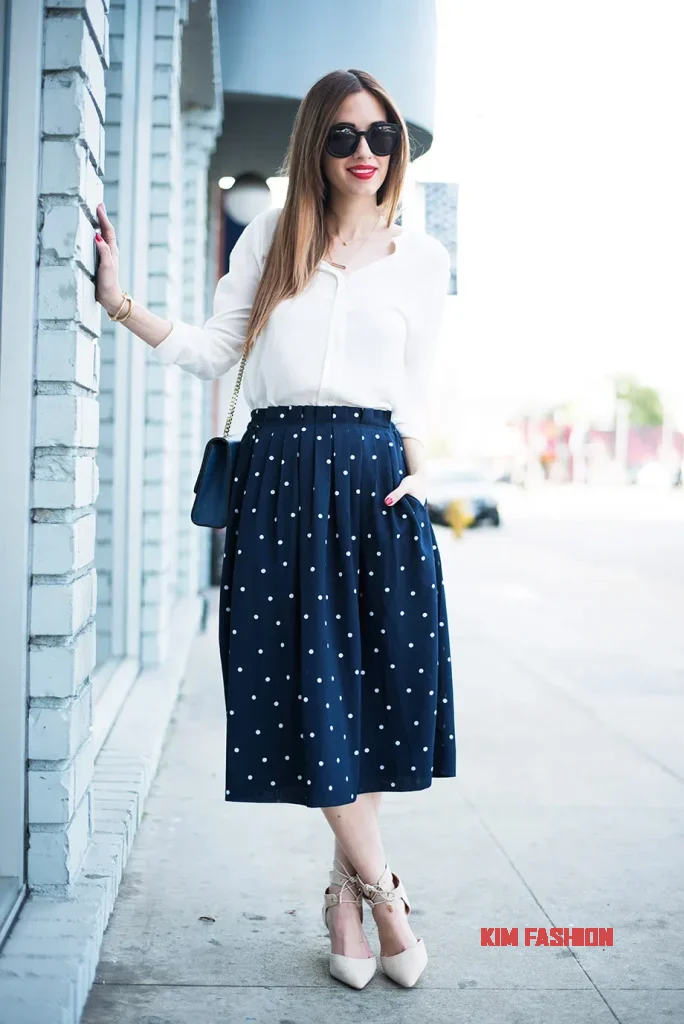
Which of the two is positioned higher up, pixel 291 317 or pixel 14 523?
pixel 291 317

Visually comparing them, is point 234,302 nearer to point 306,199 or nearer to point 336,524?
point 306,199

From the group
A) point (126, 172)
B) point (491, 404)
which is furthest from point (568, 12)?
point (491, 404)

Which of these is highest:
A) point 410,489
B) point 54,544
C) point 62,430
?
point 62,430

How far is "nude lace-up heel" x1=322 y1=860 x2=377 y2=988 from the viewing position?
2252 mm

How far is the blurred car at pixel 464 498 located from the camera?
22516mm

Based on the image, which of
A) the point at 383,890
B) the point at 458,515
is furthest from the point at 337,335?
the point at 458,515

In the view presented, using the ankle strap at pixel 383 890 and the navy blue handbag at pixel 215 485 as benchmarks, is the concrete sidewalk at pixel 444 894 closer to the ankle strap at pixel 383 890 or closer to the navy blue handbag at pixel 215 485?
the ankle strap at pixel 383 890

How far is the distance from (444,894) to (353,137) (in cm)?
185

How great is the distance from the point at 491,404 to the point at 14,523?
7808 cm

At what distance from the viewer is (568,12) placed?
479 cm

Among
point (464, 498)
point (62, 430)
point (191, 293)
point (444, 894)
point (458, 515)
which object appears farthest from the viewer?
point (464, 498)

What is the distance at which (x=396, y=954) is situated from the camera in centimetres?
229

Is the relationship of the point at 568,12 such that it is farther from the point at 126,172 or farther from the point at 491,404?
the point at 491,404

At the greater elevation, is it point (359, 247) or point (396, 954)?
point (359, 247)
